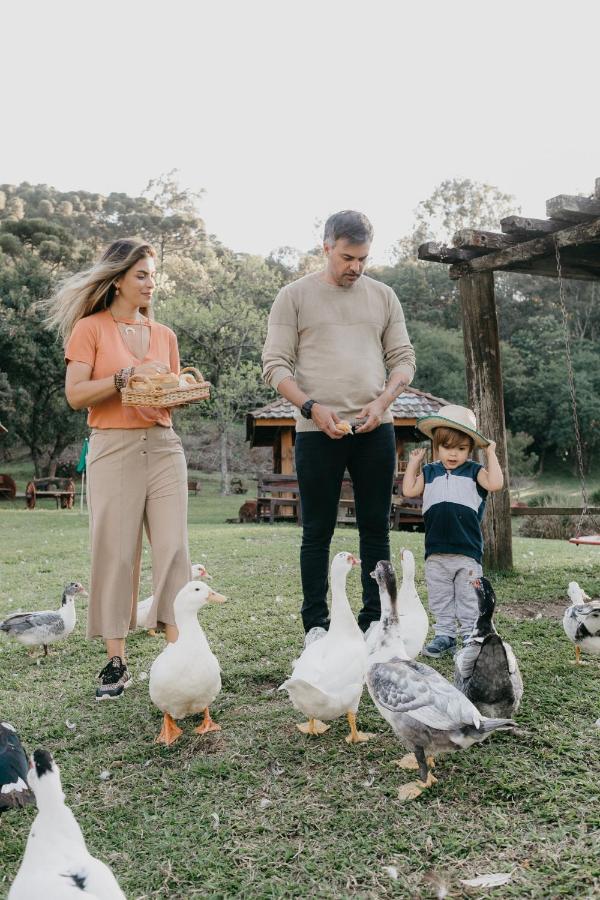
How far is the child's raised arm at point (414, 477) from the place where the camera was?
193 inches

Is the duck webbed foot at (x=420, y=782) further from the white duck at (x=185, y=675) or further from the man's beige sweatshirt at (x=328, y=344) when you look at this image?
the man's beige sweatshirt at (x=328, y=344)

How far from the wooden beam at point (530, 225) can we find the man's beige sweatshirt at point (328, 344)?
9.89ft

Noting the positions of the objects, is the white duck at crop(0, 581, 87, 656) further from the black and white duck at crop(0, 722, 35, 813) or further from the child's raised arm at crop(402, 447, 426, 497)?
the child's raised arm at crop(402, 447, 426, 497)

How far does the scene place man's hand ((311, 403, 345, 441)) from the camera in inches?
161

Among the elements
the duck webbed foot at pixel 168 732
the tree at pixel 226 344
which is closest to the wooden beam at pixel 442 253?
the duck webbed foot at pixel 168 732

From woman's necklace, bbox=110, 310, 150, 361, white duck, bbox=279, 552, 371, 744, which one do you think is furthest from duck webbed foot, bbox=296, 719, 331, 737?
woman's necklace, bbox=110, 310, 150, 361

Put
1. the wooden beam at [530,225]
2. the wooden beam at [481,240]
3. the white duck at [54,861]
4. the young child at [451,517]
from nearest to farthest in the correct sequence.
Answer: the white duck at [54,861] → the young child at [451,517] → the wooden beam at [530,225] → the wooden beam at [481,240]

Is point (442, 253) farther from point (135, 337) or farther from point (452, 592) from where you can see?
point (135, 337)

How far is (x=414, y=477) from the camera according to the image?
5.05 meters

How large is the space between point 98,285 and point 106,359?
0.45m

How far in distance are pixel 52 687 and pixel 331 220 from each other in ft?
10.9

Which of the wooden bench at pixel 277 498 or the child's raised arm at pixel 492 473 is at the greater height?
the child's raised arm at pixel 492 473

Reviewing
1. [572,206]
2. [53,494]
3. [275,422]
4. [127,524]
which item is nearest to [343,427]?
[127,524]

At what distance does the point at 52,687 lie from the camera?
4.58m
